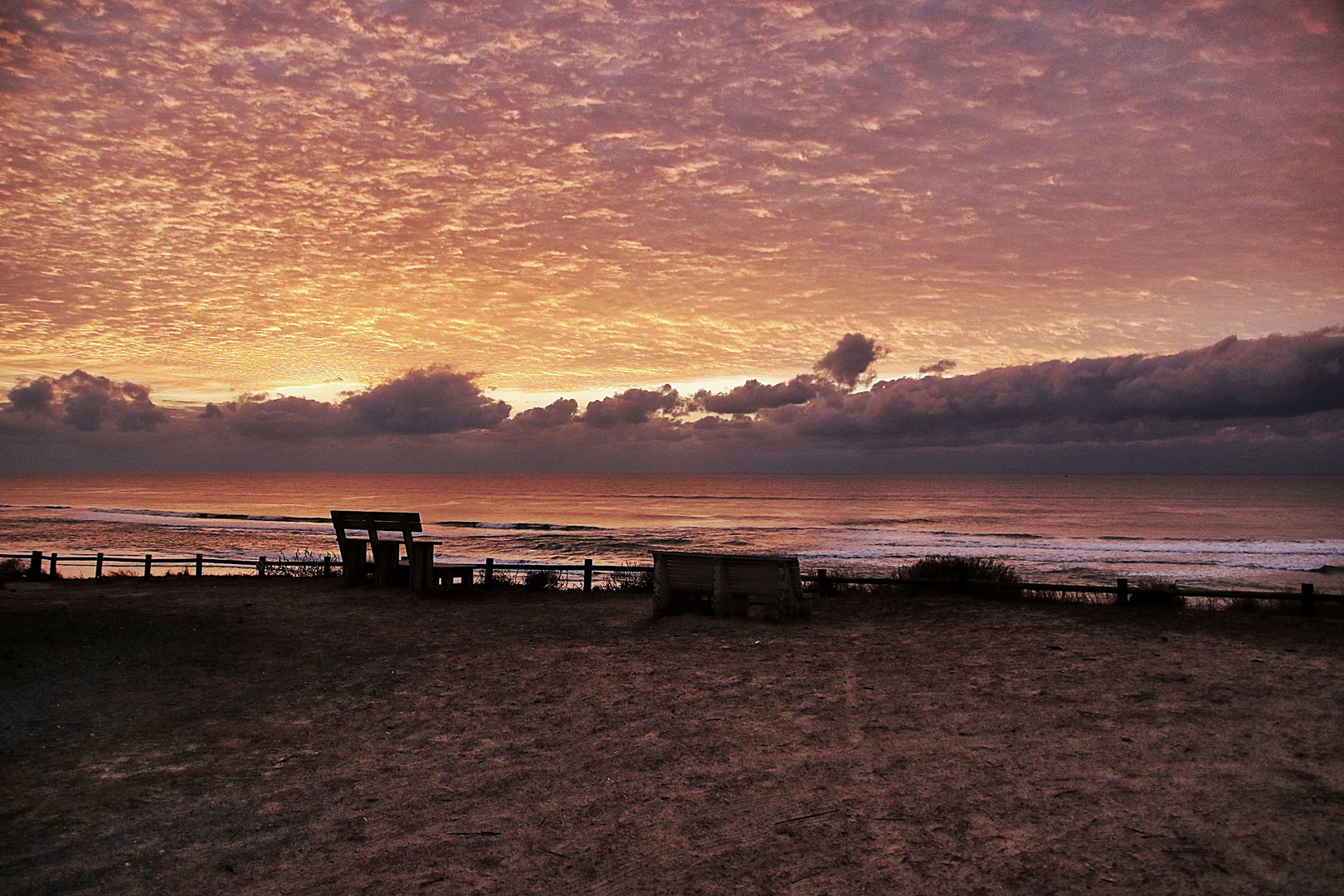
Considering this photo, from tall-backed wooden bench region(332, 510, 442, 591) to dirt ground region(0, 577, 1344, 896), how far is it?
161 inches

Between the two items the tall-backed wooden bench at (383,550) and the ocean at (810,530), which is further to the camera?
the ocean at (810,530)

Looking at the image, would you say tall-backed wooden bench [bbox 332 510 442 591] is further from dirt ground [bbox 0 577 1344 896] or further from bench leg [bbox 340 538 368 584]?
dirt ground [bbox 0 577 1344 896]

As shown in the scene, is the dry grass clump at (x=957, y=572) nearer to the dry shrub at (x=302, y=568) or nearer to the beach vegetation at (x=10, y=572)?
the dry shrub at (x=302, y=568)

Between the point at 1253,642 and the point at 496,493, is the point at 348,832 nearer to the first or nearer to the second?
the point at 1253,642

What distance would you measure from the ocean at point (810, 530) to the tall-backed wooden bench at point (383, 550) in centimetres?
1702

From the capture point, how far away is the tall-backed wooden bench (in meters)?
16.8

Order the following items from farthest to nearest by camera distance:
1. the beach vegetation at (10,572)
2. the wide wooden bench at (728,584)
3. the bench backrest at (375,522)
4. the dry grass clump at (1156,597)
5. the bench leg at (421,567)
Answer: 1. the beach vegetation at (10,572)
2. the bench backrest at (375,522)
3. the bench leg at (421,567)
4. the dry grass clump at (1156,597)
5. the wide wooden bench at (728,584)

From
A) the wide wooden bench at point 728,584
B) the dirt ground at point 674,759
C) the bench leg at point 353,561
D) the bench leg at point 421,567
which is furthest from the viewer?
the bench leg at point 353,561

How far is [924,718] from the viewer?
8.12 m

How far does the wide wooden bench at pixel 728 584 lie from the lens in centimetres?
1333

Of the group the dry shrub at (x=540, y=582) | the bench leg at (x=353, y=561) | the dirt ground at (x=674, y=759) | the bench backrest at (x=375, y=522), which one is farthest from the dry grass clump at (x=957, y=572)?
the bench leg at (x=353, y=561)

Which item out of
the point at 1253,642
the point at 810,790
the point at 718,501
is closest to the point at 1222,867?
the point at 810,790

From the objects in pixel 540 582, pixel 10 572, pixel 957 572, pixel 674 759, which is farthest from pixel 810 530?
pixel 674 759

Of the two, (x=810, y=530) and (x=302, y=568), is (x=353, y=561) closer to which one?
(x=302, y=568)
